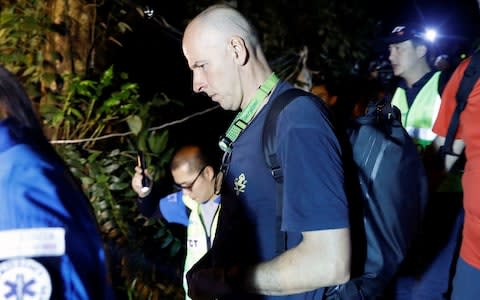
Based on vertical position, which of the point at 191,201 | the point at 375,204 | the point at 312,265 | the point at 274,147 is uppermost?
the point at 274,147

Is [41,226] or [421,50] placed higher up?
[421,50]

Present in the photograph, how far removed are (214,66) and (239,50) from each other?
0.09m

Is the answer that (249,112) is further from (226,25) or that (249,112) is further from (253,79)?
(226,25)

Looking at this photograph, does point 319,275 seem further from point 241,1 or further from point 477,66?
point 241,1

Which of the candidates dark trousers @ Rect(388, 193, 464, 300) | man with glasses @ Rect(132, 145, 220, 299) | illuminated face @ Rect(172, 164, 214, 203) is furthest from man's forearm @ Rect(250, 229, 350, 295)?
illuminated face @ Rect(172, 164, 214, 203)

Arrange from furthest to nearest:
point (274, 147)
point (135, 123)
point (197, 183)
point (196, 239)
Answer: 1. point (135, 123)
2. point (197, 183)
3. point (196, 239)
4. point (274, 147)


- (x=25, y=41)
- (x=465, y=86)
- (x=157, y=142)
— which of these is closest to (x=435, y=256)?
(x=465, y=86)

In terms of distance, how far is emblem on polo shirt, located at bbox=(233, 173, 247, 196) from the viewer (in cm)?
184

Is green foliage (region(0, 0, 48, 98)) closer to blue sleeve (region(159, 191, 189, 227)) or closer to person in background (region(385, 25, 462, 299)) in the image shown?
blue sleeve (region(159, 191, 189, 227))

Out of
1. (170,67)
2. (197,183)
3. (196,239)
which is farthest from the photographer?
(170,67)

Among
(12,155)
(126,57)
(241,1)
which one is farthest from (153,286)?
(241,1)

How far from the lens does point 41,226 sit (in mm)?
1260

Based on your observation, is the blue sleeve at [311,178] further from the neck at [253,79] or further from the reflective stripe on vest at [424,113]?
the reflective stripe on vest at [424,113]

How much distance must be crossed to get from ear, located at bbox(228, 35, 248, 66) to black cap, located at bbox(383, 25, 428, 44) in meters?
2.02
